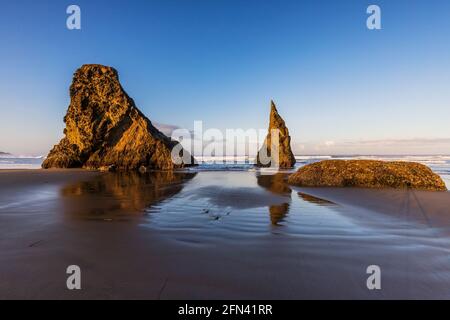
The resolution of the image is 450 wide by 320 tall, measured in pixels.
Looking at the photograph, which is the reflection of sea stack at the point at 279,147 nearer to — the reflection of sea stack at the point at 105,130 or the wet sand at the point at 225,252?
the reflection of sea stack at the point at 105,130

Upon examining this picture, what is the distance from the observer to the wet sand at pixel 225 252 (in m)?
2.42

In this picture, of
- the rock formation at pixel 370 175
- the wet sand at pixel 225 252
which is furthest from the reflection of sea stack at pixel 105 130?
the wet sand at pixel 225 252

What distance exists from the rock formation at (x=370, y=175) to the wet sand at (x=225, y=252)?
4.47 m

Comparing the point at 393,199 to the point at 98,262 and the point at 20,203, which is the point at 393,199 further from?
the point at 20,203

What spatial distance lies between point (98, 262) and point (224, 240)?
5.95 feet

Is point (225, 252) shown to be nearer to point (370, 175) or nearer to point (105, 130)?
point (370, 175)

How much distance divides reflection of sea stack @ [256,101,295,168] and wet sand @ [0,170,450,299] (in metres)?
42.1

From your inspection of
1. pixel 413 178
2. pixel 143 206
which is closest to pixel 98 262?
pixel 143 206

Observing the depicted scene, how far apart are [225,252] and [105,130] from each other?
40.7 meters

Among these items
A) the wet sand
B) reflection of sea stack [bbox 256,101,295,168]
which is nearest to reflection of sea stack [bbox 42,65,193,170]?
reflection of sea stack [bbox 256,101,295,168]

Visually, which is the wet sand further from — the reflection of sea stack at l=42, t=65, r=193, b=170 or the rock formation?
the reflection of sea stack at l=42, t=65, r=193, b=170

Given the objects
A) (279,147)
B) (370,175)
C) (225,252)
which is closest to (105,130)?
(279,147)

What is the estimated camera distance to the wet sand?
242 cm
